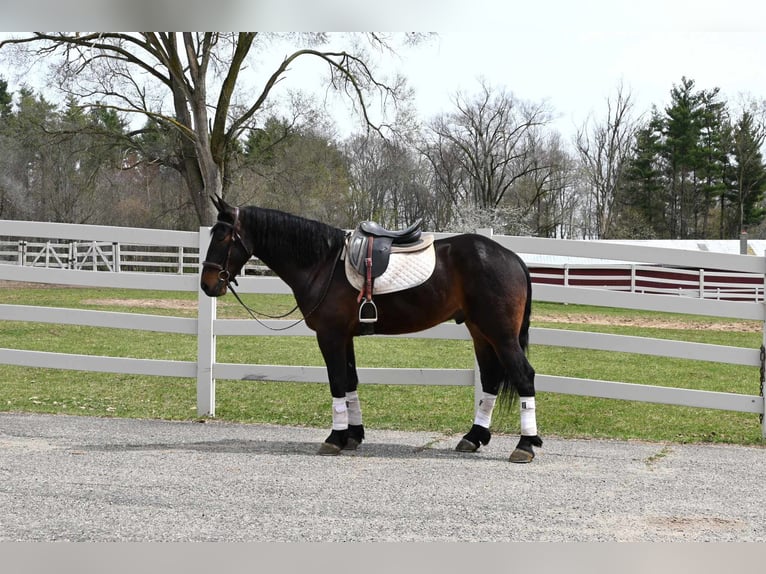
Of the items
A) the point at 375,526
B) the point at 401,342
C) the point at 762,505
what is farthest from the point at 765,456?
the point at 401,342

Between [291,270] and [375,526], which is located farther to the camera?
[291,270]

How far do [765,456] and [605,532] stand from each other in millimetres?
2633

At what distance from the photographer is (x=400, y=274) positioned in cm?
532

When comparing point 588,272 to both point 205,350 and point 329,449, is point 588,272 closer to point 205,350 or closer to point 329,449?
point 205,350

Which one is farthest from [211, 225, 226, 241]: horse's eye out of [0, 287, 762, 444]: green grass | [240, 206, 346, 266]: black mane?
[0, 287, 762, 444]: green grass

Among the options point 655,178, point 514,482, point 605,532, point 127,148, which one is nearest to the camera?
point 605,532

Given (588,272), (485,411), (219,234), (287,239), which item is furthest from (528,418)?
(588,272)

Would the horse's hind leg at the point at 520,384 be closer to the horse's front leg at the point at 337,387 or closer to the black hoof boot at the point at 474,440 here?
the black hoof boot at the point at 474,440

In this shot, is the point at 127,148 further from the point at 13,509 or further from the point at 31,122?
the point at 13,509

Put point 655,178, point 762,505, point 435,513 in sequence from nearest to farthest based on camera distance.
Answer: point 435,513 → point 762,505 → point 655,178

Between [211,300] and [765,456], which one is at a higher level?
[211,300]

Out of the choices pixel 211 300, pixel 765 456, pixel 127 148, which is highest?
pixel 127 148

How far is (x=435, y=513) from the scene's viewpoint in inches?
153

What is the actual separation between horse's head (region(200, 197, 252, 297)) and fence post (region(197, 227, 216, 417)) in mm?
1218
